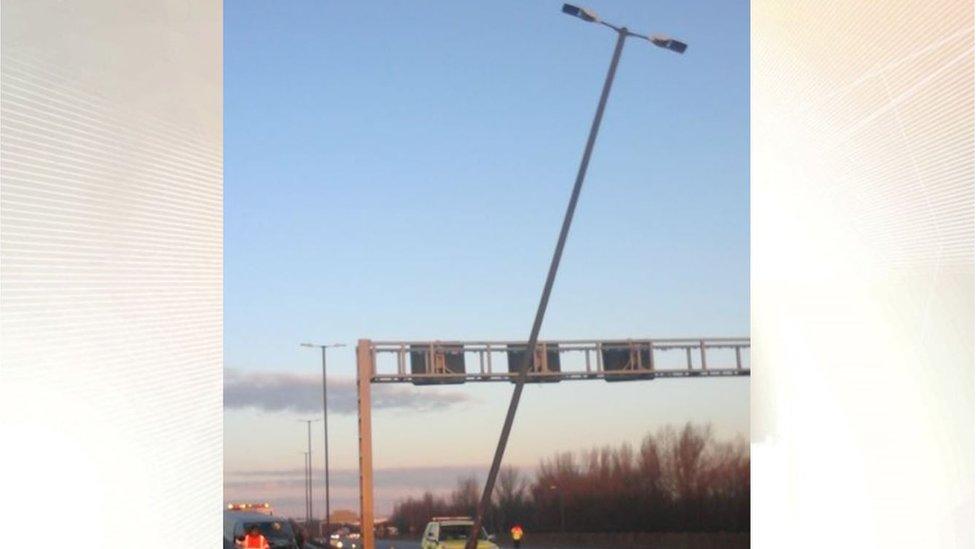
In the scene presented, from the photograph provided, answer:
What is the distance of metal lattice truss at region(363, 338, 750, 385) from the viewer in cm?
1044

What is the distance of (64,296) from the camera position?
357 centimetres

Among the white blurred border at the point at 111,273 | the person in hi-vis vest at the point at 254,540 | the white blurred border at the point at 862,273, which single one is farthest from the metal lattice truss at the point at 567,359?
the white blurred border at the point at 111,273

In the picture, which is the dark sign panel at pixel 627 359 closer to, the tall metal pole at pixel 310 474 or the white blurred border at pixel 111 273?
the tall metal pole at pixel 310 474

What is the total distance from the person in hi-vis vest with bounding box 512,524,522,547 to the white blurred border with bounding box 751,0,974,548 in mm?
7787

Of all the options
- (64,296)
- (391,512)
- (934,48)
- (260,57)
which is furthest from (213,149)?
(391,512)

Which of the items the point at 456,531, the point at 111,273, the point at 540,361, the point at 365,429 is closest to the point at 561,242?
the point at 540,361

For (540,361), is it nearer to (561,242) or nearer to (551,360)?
(551,360)

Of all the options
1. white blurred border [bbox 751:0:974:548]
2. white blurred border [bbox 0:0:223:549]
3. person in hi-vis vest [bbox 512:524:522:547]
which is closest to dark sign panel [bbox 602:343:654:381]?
person in hi-vis vest [bbox 512:524:522:547]

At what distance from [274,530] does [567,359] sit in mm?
2612

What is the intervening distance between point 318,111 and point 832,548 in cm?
662

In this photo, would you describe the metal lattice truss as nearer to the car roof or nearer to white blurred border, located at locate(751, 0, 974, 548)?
the car roof

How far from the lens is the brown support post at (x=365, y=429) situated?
11.0 m

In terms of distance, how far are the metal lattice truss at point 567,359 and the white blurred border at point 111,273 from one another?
618 cm

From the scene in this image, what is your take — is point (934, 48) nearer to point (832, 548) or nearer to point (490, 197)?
point (832, 548)
